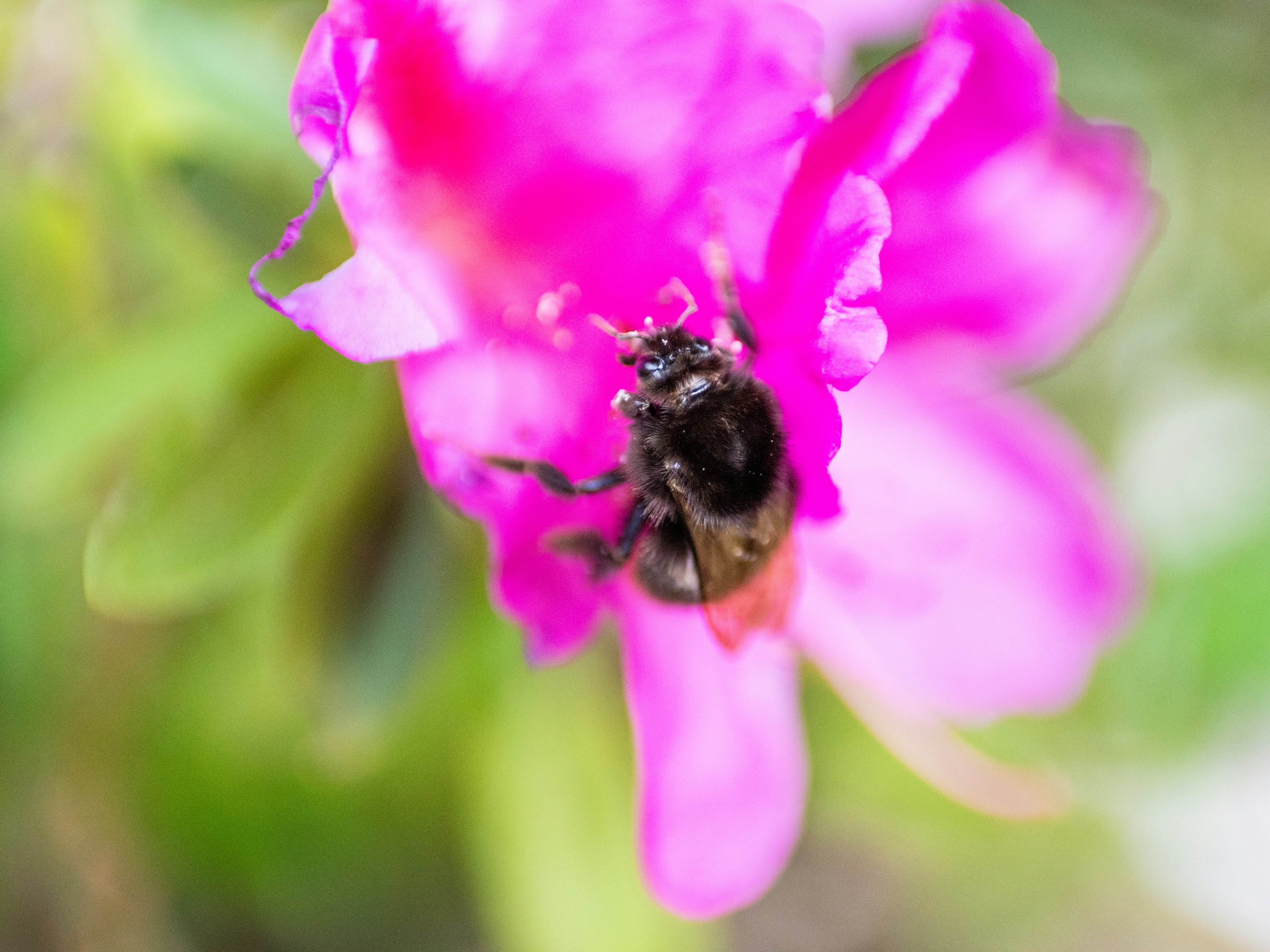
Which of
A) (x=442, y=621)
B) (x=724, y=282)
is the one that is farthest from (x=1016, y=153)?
(x=442, y=621)

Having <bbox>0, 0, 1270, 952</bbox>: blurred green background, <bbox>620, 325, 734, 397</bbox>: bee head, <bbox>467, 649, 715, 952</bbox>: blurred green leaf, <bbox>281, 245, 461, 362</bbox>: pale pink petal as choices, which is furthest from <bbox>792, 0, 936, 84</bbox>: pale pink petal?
<bbox>467, 649, 715, 952</bbox>: blurred green leaf

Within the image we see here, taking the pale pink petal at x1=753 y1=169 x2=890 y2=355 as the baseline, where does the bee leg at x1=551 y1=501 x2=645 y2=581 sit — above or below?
below

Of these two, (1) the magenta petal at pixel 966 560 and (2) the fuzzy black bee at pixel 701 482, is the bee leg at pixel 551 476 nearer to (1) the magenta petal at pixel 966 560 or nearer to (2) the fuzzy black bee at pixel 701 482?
(2) the fuzzy black bee at pixel 701 482

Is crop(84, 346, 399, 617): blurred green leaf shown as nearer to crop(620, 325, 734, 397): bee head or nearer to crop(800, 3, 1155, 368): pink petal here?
crop(620, 325, 734, 397): bee head

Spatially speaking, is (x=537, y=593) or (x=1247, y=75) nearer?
(x=537, y=593)

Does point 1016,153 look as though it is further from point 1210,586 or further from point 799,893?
point 799,893

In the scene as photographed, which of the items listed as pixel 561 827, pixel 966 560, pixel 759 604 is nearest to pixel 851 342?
pixel 759 604
